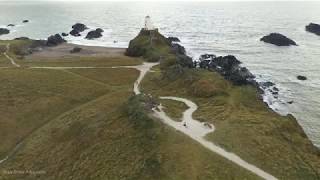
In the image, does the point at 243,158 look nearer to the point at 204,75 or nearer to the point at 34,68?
the point at 204,75

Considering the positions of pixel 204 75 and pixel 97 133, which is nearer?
pixel 97 133

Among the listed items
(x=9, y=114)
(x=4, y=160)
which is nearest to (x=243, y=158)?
(x=4, y=160)

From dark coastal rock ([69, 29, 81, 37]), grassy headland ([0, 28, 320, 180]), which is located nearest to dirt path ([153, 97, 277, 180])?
grassy headland ([0, 28, 320, 180])

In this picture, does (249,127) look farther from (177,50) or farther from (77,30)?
(77,30)

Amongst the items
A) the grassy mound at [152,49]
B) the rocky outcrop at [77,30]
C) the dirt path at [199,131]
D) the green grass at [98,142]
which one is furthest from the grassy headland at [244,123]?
the rocky outcrop at [77,30]

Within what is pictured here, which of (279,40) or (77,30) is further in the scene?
(77,30)

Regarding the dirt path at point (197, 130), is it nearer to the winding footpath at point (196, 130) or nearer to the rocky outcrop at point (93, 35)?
the winding footpath at point (196, 130)

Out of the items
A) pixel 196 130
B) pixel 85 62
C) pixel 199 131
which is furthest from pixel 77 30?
pixel 199 131

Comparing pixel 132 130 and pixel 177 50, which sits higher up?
pixel 132 130
